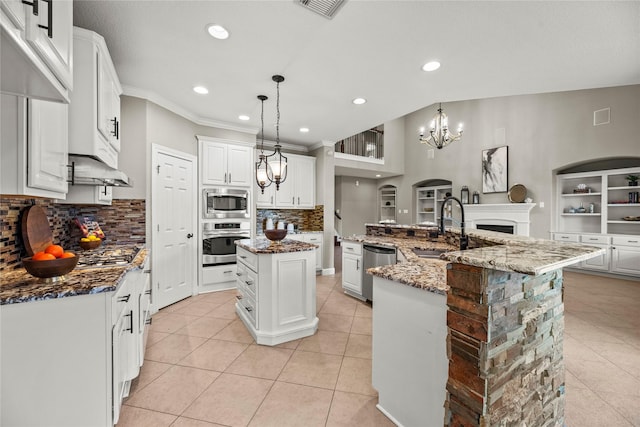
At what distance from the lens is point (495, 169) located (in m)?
6.78

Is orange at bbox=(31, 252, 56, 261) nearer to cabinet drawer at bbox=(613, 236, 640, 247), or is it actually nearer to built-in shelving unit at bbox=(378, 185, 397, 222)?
cabinet drawer at bbox=(613, 236, 640, 247)

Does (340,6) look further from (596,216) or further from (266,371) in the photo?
(596,216)

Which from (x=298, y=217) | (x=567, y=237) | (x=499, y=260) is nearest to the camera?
(x=499, y=260)

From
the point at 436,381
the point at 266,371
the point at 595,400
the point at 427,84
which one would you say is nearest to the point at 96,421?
the point at 266,371

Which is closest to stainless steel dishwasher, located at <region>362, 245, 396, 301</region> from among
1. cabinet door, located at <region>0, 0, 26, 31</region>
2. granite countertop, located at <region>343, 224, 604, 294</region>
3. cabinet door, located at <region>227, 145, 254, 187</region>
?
granite countertop, located at <region>343, 224, 604, 294</region>

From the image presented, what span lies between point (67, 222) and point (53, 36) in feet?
7.41

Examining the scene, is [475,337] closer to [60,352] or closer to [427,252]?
[60,352]

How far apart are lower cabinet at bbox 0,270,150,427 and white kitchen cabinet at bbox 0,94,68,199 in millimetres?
553

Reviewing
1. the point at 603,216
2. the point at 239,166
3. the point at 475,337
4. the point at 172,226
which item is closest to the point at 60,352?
the point at 475,337

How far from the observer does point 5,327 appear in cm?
116

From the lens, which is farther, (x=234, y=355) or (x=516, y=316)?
(x=234, y=355)

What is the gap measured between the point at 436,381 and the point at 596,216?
7004mm

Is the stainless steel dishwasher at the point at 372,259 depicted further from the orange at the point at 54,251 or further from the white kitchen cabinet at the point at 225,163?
the orange at the point at 54,251

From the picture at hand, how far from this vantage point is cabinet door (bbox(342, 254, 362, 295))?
3.76m
